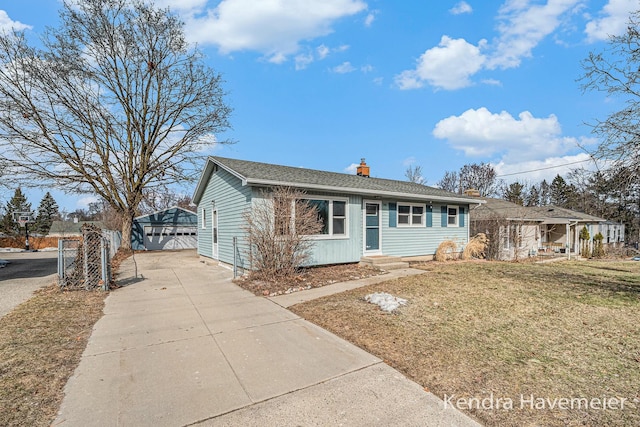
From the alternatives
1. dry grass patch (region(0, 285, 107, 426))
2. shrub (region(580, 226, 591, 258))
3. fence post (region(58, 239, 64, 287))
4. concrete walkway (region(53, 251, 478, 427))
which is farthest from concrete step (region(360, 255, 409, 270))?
shrub (region(580, 226, 591, 258))

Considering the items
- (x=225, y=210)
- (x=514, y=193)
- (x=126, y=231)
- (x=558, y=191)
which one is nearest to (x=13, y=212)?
(x=126, y=231)

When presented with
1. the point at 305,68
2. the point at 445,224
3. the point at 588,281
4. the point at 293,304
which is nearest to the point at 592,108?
the point at 588,281

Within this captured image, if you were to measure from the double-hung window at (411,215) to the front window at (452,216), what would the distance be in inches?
73.8

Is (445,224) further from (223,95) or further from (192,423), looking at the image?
(223,95)

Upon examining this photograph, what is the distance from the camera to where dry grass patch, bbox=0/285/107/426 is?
2.76 metres

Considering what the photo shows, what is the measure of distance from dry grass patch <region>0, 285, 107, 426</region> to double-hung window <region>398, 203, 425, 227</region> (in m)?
9.98

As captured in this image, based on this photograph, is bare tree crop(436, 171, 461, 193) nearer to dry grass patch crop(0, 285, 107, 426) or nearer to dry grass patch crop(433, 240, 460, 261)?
dry grass patch crop(433, 240, 460, 261)

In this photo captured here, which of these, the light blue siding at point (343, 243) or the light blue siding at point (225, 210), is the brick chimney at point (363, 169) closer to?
the light blue siding at point (343, 243)

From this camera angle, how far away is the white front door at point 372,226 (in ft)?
37.0

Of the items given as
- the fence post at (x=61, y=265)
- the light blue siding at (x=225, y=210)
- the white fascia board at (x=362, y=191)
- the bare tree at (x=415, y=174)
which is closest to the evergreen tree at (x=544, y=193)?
the bare tree at (x=415, y=174)

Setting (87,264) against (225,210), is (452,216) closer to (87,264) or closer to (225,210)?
(225,210)

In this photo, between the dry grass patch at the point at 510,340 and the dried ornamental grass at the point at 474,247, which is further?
the dried ornamental grass at the point at 474,247

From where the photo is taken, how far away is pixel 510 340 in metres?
4.23

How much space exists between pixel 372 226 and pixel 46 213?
219ft
